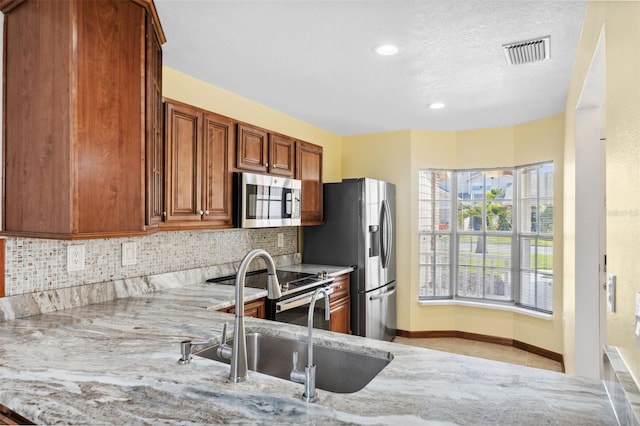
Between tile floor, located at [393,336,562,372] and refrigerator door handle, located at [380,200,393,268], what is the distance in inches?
36.9

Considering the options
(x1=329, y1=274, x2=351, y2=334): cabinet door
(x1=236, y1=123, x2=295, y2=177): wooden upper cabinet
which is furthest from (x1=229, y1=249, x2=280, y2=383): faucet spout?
(x1=329, y1=274, x2=351, y2=334): cabinet door

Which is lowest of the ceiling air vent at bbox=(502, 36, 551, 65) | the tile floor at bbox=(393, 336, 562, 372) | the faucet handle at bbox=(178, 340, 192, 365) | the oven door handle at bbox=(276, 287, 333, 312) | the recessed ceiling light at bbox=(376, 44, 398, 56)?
the tile floor at bbox=(393, 336, 562, 372)

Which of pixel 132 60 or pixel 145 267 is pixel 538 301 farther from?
pixel 132 60

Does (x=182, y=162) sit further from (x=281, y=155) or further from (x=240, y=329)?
(x=240, y=329)

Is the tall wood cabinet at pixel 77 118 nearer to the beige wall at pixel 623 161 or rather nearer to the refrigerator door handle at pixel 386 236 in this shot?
the beige wall at pixel 623 161

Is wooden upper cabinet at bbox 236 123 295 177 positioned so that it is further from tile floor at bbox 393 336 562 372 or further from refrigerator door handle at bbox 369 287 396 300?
tile floor at bbox 393 336 562 372

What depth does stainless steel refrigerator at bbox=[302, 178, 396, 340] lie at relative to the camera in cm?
383

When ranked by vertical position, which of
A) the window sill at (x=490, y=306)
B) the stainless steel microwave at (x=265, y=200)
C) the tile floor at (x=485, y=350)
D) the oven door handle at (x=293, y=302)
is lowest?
the tile floor at (x=485, y=350)

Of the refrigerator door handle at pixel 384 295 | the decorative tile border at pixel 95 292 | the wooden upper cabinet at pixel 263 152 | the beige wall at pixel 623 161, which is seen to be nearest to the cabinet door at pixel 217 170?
the wooden upper cabinet at pixel 263 152

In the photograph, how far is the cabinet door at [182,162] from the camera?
2.38 m

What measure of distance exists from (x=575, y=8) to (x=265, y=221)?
2266 mm

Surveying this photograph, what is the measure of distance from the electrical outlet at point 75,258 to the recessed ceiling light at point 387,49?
81.3 inches

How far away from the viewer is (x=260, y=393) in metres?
1.07

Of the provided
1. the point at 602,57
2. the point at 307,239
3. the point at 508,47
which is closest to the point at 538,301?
the point at 307,239
